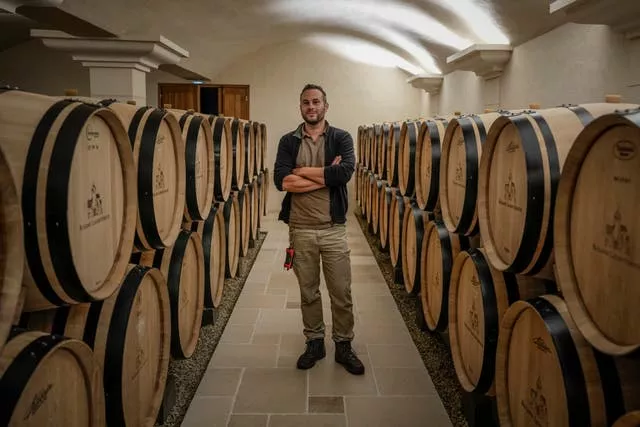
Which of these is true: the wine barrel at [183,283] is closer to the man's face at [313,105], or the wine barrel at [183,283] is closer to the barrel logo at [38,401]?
the man's face at [313,105]

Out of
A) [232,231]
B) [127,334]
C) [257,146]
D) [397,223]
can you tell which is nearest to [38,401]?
[127,334]

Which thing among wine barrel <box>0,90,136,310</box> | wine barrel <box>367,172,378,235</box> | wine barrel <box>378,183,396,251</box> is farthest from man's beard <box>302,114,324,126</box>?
wine barrel <box>367,172,378,235</box>

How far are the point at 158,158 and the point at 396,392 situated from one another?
187 cm

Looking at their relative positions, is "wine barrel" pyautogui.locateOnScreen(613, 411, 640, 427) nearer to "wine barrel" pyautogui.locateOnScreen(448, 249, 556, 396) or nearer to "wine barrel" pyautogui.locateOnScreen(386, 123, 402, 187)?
"wine barrel" pyautogui.locateOnScreen(448, 249, 556, 396)

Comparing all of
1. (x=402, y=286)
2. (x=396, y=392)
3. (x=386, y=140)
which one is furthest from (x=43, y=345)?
(x=386, y=140)

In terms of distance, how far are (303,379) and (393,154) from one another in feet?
8.07

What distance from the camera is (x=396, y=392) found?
125 inches

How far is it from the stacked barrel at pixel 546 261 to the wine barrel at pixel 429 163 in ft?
0.69

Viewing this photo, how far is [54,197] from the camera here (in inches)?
60.3

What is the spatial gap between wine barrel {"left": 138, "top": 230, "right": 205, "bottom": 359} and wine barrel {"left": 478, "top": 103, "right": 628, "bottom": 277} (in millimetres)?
1664

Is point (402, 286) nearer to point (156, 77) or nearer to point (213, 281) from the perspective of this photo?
point (213, 281)

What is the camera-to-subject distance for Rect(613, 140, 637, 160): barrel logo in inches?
54.3

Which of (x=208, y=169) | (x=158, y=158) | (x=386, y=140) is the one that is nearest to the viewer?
(x=158, y=158)

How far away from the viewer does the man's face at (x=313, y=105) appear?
3.32 m
